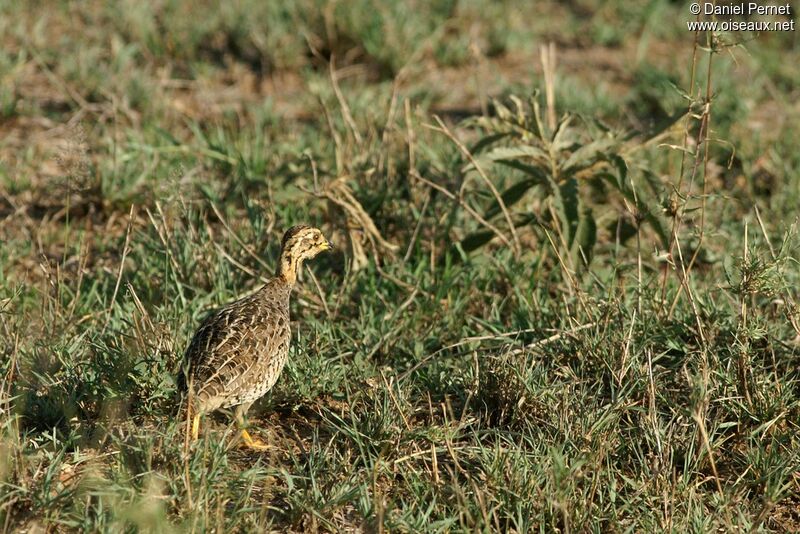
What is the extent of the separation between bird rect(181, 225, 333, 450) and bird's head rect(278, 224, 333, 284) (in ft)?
1.05

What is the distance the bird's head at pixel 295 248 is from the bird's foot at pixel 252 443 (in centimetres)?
106

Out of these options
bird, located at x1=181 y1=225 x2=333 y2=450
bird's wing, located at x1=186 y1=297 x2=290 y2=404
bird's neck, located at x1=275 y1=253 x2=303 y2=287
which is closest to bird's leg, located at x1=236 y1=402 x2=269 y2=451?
bird, located at x1=181 y1=225 x2=333 y2=450

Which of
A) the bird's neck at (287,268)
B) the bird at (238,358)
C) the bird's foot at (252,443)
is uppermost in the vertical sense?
the bird's neck at (287,268)

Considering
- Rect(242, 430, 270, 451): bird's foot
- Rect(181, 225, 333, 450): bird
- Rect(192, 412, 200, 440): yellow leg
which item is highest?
Rect(181, 225, 333, 450): bird

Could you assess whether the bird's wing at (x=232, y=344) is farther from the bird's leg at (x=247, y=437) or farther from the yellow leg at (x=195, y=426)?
the bird's leg at (x=247, y=437)

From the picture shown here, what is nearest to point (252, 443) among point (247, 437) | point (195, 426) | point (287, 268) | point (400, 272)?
point (247, 437)

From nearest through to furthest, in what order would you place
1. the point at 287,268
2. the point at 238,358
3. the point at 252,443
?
the point at 238,358 < the point at 252,443 < the point at 287,268

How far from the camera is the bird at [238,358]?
5227 mm

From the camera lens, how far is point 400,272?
6996mm

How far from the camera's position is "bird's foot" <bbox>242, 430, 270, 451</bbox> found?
5.49 metres

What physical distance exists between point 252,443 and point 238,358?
472mm

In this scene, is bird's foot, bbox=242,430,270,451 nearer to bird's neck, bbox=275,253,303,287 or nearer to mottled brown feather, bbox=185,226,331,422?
mottled brown feather, bbox=185,226,331,422

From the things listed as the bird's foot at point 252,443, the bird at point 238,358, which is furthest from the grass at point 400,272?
the bird at point 238,358

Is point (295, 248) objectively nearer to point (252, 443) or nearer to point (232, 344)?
point (232, 344)
